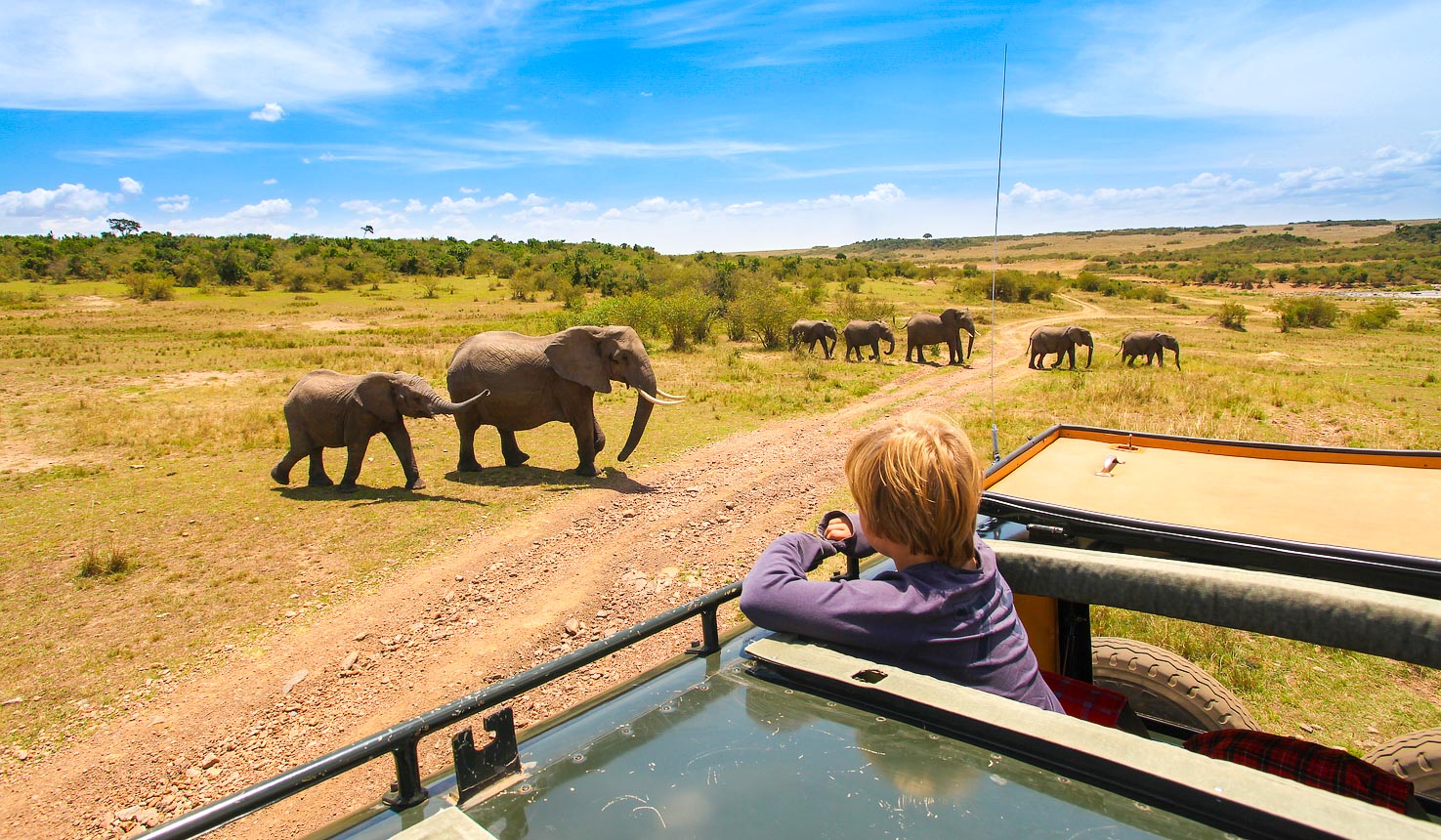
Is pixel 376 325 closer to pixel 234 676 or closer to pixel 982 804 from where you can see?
pixel 234 676

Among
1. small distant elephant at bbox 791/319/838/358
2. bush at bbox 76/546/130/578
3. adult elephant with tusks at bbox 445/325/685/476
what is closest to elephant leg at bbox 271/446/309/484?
adult elephant with tusks at bbox 445/325/685/476

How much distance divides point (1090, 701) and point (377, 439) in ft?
47.6

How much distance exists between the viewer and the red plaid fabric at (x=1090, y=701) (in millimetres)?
2939

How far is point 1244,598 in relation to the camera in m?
2.52

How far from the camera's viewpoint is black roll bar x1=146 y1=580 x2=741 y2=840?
1440 millimetres

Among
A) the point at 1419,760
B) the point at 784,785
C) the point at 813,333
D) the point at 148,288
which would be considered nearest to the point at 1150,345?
the point at 813,333

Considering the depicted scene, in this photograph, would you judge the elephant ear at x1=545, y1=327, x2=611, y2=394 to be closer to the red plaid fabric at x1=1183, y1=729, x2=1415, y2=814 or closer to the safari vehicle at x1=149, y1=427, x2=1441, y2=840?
the safari vehicle at x1=149, y1=427, x2=1441, y2=840

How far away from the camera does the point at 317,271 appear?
57.0m

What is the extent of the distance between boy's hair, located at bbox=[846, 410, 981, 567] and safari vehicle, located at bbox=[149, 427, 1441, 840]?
39 cm

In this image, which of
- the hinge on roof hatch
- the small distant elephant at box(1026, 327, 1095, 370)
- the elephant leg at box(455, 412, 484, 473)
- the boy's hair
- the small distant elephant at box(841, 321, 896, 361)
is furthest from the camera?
the small distant elephant at box(841, 321, 896, 361)

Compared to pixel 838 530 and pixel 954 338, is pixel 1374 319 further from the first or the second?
pixel 838 530

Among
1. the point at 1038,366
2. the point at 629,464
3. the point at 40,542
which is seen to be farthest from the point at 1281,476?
the point at 1038,366

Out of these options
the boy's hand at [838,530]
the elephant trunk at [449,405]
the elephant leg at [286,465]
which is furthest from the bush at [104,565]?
the boy's hand at [838,530]

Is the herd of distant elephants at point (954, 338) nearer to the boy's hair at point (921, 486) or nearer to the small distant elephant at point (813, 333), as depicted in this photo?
the small distant elephant at point (813, 333)
